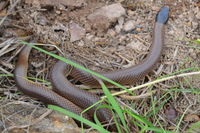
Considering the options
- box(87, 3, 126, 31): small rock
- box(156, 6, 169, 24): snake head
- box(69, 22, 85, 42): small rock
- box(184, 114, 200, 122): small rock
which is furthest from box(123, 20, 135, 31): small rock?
box(184, 114, 200, 122): small rock

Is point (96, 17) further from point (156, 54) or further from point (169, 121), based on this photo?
point (169, 121)

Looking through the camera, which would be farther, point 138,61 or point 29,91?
point 138,61

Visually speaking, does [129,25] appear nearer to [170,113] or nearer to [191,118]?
[170,113]

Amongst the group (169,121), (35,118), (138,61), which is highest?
(138,61)

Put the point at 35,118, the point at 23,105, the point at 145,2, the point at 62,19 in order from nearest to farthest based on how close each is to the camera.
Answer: the point at 35,118 < the point at 23,105 < the point at 62,19 < the point at 145,2

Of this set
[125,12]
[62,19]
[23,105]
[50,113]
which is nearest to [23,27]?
[62,19]
